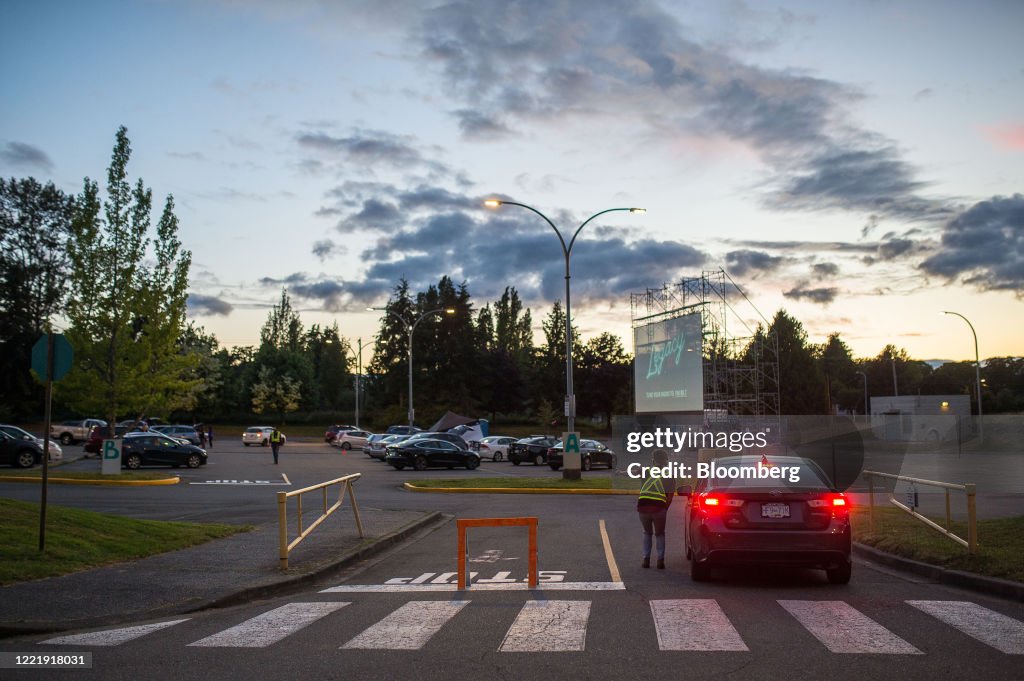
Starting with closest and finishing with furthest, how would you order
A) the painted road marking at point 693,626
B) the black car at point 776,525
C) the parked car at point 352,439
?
the painted road marking at point 693,626 < the black car at point 776,525 < the parked car at point 352,439

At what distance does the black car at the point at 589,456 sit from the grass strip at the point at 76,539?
87.6 ft

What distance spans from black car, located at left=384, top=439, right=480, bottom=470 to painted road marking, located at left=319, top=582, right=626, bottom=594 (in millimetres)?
30057

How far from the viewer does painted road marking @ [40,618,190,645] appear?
7793 mm

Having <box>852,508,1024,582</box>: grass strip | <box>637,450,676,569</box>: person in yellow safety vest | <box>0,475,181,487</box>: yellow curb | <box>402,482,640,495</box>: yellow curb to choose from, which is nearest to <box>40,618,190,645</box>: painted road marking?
<box>637,450,676,569</box>: person in yellow safety vest

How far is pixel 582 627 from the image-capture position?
8211mm

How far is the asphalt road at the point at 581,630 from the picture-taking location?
6.64 metres

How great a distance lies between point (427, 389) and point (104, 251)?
75533mm

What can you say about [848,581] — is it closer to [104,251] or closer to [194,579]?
[194,579]

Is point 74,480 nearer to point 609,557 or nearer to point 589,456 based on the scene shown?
point 609,557

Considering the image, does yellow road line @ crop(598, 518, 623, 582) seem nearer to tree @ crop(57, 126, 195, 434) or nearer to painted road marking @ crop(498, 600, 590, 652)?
painted road marking @ crop(498, 600, 590, 652)

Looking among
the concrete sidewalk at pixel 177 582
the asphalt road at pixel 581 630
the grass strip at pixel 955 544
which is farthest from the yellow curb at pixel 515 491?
the asphalt road at pixel 581 630

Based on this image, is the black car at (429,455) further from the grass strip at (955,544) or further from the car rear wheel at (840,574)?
the car rear wheel at (840,574)

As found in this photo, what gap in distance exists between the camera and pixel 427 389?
107 m

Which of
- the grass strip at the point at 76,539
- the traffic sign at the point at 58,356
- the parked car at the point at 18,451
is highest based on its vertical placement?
the traffic sign at the point at 58,356
